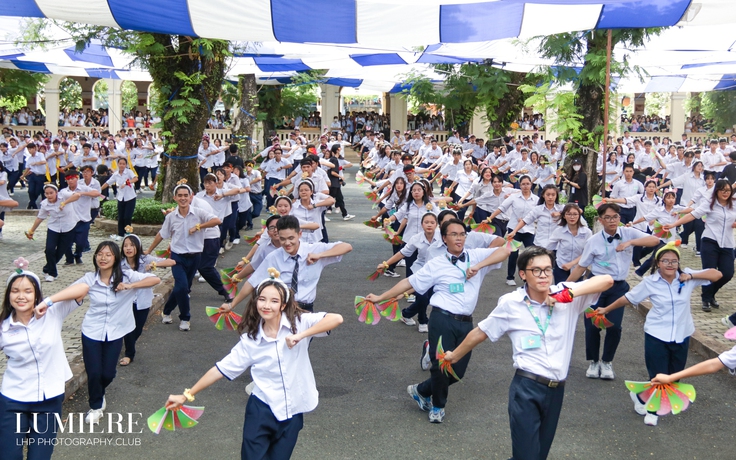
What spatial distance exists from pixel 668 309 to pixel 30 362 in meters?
4.62

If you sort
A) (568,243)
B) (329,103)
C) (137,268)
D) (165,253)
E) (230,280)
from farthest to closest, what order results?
(329,103)
(165,253)
(568,243)
(230,280)
(137,268)

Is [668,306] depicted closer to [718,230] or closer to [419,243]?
[419,243]

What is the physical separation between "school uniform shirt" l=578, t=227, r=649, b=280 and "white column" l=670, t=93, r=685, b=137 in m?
29.7

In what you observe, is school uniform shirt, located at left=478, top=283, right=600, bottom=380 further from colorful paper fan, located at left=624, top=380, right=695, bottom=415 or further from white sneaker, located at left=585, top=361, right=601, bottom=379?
white sneaker, located at left=585, top=361, right=601, bottom=379

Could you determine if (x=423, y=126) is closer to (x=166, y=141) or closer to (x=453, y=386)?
(x=166, y=141)

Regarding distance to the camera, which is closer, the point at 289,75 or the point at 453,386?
the point at 453,386

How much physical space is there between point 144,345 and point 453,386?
3288 mm

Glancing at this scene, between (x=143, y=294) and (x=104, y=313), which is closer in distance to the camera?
(x=104, y=313)

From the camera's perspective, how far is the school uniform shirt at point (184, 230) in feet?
28.5

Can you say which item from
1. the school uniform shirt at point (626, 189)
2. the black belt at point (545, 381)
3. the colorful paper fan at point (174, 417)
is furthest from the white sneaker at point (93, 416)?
the school uniform shirt at point (626, 189)

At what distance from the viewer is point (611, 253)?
712cm

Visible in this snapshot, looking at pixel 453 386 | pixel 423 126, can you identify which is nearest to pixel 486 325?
pixel 453 386

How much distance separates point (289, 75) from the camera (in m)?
26.8

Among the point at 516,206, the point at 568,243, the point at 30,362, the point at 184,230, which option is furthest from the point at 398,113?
the point at 30,362
